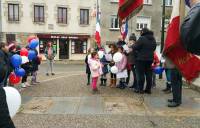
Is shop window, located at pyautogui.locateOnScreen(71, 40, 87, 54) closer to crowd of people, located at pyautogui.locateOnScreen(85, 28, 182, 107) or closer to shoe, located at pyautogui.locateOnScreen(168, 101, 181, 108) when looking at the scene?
crowd of people, located at pyautogui.locateOnScreen(85, 28, 182, 107)

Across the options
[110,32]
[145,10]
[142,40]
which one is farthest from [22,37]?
[142,40]

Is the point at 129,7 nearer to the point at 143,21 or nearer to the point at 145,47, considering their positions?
the point at 145,47

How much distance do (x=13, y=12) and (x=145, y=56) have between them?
28.9 meters

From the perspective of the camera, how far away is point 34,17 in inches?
1496

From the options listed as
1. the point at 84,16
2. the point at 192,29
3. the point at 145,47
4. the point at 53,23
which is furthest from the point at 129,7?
the point at 84,16

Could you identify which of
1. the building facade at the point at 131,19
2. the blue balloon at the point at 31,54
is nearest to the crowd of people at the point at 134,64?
the blue balloon at the point at 31,54

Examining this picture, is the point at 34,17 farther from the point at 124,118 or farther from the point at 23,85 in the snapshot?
the point at 124,118

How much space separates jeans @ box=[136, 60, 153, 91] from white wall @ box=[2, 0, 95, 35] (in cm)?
2813

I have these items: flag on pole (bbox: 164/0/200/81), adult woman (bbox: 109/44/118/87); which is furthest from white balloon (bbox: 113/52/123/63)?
flag on pole (bbox: 164/0/200/81)

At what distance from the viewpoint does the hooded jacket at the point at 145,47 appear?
1078 cm

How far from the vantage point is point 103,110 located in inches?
337

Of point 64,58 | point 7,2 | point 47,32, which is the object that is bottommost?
point 64,58

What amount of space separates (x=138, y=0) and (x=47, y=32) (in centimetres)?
2792

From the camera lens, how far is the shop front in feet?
126
